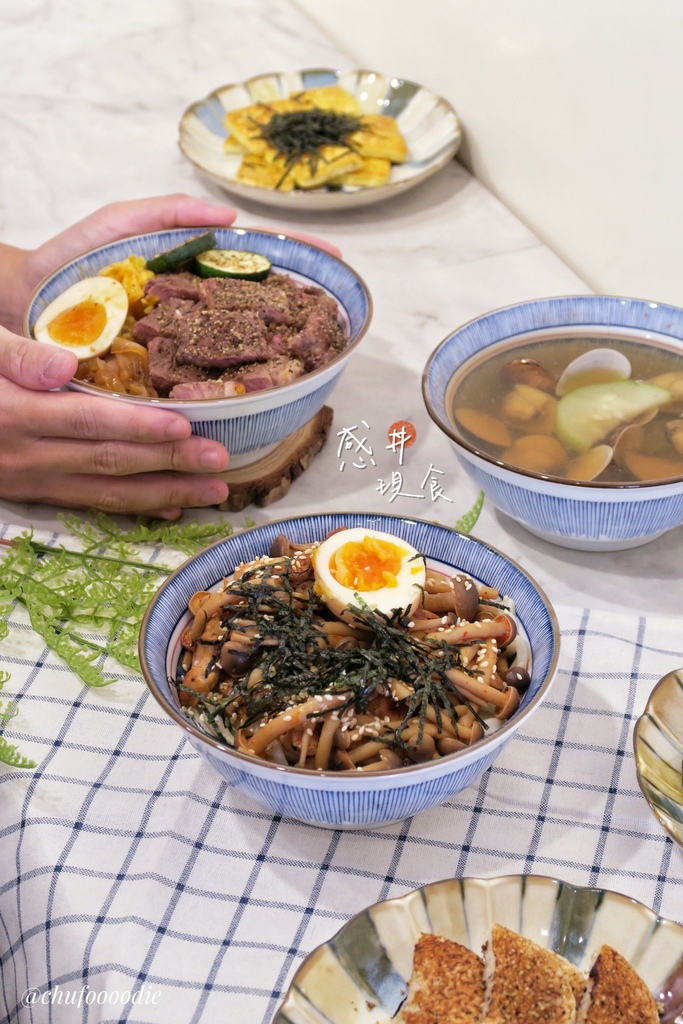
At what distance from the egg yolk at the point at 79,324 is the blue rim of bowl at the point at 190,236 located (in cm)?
6

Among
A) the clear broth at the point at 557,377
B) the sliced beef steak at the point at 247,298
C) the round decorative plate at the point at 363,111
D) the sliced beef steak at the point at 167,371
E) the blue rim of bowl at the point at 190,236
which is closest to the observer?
the clear broth at the point at 557,377

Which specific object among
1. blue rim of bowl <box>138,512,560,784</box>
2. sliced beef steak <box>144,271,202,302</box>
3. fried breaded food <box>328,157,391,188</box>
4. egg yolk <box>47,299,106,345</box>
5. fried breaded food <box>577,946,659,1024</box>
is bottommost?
fried breaded food <box>328,157,391,188</box>

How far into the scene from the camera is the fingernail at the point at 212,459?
1760 mm

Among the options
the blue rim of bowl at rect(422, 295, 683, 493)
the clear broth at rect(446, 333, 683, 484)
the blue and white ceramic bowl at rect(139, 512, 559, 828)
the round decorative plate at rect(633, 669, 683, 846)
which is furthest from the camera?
the clear broth at rect(446, 333, 683, 484)

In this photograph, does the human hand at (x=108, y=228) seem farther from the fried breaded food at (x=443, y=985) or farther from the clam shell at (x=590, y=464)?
the fried breaded food at (x=443, y=985)

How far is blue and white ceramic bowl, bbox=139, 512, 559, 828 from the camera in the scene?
3.68 ft

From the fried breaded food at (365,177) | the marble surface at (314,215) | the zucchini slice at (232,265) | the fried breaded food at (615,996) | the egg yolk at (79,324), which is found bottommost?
the marble surface at (314,215)

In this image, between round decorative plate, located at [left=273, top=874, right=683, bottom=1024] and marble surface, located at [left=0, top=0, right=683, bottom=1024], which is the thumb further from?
round decorative plate, located at [left=273, top=874, right=683, bottom=1024]

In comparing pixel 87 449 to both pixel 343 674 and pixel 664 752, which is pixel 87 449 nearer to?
pixel 343 674

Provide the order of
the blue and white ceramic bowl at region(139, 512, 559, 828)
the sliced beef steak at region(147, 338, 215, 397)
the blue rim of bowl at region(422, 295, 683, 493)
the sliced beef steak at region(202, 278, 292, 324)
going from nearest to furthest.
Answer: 1. the blue and white ceramic bowl at region(139, 512, 559, 828)
2. the blue rim of bowl at region(422, 295, 683, 493)
3. the sliced beef steak at region(147, 338, 215, 397)
4. the sliced beef steak at region(202, 278, 292, 324)

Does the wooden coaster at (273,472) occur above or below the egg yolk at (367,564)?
below

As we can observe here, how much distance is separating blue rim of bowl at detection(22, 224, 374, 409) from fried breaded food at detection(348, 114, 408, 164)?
0.74 m

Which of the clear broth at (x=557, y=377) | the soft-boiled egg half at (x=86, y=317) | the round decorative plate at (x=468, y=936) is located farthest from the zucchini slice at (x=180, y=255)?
the round decorative plate at (x=468, y=936)

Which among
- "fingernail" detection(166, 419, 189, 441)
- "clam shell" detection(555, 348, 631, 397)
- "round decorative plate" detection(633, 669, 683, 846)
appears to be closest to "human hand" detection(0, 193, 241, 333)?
"fingernail" detection(166, 419, 189, 441)
